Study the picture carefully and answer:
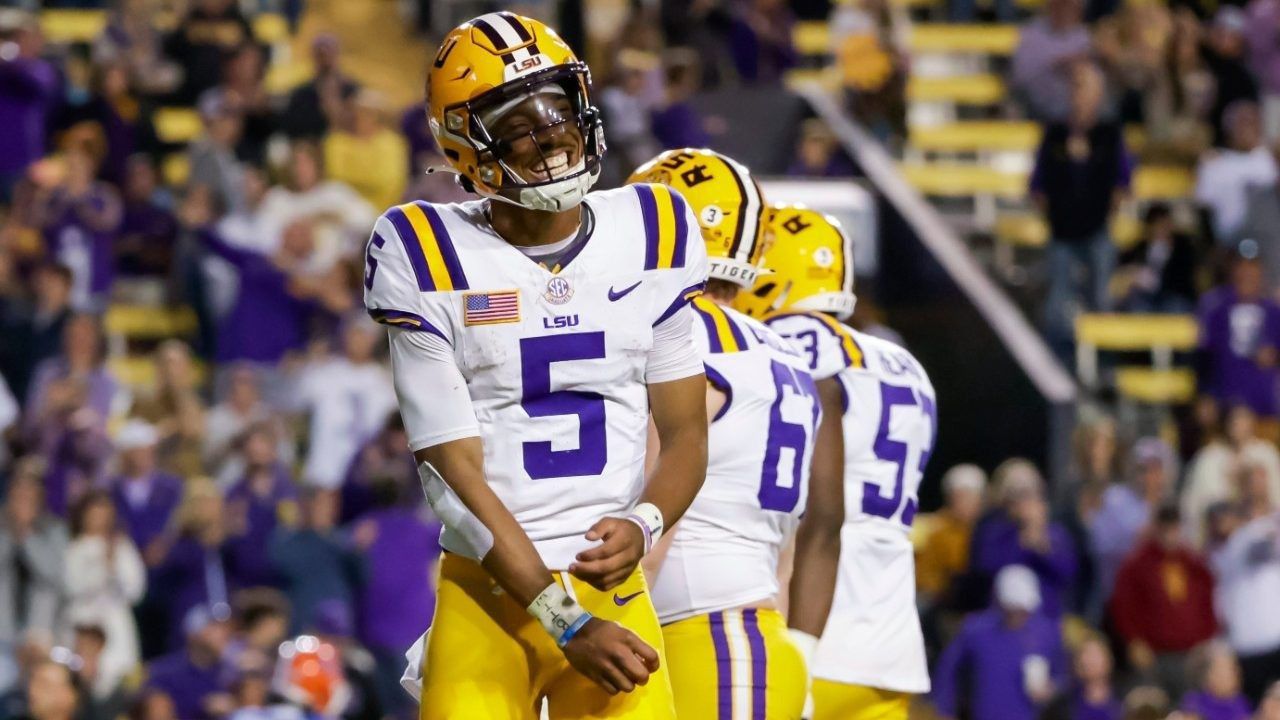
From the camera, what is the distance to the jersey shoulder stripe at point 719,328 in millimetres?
5324

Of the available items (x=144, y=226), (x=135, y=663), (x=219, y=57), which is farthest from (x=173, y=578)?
(x=219, y=57)

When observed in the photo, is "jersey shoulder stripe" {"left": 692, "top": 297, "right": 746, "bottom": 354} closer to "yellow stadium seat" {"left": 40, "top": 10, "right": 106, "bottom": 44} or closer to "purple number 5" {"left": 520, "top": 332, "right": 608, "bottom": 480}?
"purple number 5" {"left": 520, "top": 332, "right": 608, "bottom": 480}

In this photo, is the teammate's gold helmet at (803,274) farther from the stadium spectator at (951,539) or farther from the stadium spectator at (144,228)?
the stadium spectator at (144,228)

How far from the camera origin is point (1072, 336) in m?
14.4

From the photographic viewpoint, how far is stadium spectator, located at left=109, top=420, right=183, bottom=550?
36.0 feet

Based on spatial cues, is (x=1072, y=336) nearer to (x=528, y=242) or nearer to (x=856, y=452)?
(x=856, y=452)

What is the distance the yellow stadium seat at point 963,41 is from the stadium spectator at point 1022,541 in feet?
21.7

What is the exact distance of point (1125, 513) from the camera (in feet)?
40.3

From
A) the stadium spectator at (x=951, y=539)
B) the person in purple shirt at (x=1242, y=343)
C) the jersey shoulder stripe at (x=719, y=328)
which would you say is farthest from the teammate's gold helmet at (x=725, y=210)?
the person in purple shirt at (x=1242, y=343)

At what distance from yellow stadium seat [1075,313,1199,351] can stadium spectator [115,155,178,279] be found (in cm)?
586

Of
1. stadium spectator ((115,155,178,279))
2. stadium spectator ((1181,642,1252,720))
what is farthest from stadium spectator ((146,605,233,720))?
stadium spectator ((1181,642,1252,720))

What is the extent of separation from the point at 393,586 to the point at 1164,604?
13.4 ft

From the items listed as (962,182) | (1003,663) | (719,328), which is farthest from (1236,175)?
(719,328)

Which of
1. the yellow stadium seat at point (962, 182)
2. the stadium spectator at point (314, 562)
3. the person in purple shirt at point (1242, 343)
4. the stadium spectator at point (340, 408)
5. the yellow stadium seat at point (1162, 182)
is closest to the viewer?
the stadium spectator at point (314, 562)
